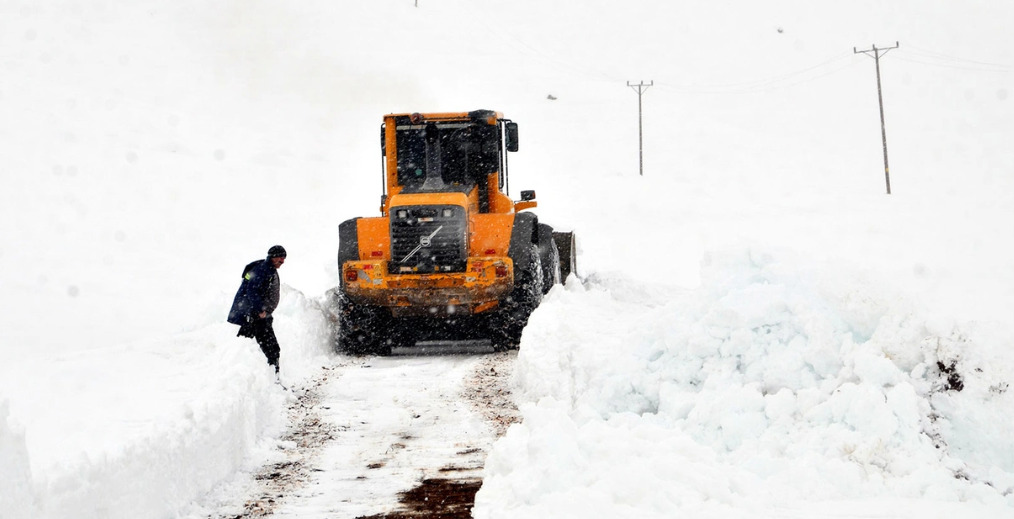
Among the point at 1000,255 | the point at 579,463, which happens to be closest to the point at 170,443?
the point at 579,463

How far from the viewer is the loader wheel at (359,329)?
11.9m

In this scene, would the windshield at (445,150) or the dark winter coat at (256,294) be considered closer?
the dark winter coat at (256,294)

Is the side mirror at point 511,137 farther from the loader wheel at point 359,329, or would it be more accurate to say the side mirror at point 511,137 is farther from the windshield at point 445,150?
the loader wheel at point 359,329

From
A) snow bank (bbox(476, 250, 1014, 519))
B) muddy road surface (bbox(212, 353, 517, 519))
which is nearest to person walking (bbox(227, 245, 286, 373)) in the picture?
muddy road surface (bbox(212, 353, 517, 519))

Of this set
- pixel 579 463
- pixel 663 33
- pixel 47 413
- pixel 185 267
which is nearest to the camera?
pixel 579 463

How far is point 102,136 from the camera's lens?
1422 inches

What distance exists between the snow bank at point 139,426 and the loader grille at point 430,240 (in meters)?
2.62

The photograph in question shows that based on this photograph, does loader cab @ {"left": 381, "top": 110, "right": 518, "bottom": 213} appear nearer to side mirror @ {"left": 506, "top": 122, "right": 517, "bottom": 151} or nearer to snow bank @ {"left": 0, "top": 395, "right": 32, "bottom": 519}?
side mirror @ {"left": 506, "top": 122, "right": 517, "bottom": 151}

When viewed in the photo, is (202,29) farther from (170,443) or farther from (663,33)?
(170,443)

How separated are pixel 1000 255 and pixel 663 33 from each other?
44194 mm

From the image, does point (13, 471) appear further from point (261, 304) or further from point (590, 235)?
point (590, 235)

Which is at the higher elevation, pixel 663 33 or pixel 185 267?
pixel 663 33

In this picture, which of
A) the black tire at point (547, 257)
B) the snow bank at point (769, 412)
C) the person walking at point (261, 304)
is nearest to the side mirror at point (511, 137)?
the black tire at point (547, 257)

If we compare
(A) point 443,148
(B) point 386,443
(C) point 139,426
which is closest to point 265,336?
(B) point 386,443
